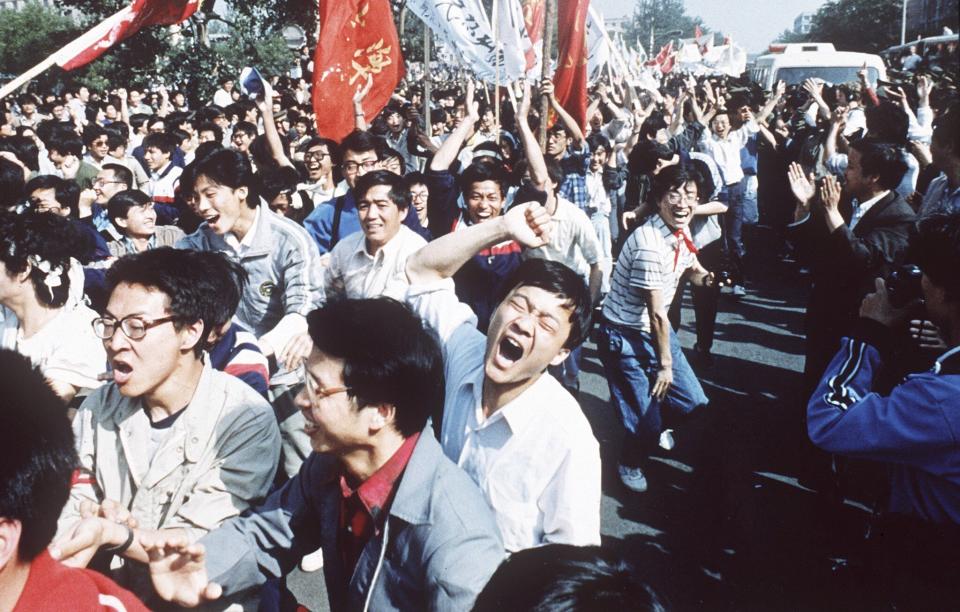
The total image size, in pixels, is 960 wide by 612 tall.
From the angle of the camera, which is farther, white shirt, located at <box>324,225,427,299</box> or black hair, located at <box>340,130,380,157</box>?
black hair, located at <box>340,130,380,157</box>

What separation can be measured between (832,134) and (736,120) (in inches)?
113

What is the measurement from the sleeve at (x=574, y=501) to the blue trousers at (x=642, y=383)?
202 centimetres

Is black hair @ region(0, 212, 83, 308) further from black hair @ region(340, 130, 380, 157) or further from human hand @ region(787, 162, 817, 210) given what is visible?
human hand @ region(787, 162, 817, 210)

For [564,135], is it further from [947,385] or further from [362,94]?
[947,385]

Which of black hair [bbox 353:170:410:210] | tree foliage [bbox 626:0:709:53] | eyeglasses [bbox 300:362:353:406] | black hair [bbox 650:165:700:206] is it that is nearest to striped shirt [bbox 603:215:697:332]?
black hair [bbox 650:165:700:206]

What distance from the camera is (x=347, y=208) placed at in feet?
14.1

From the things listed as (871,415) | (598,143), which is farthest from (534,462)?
(598,143)

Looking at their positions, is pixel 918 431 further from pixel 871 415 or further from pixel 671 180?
pixel 671 180

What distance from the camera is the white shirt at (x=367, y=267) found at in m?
3.39

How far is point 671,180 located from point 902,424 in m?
2.14

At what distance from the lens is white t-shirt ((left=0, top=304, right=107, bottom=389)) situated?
2.49 meters

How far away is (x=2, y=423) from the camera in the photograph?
4.45ft

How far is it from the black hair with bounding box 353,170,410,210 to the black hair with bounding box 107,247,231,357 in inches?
55.2

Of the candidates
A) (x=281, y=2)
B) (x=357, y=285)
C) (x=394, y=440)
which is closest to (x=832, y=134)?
(x=357, y=285)
